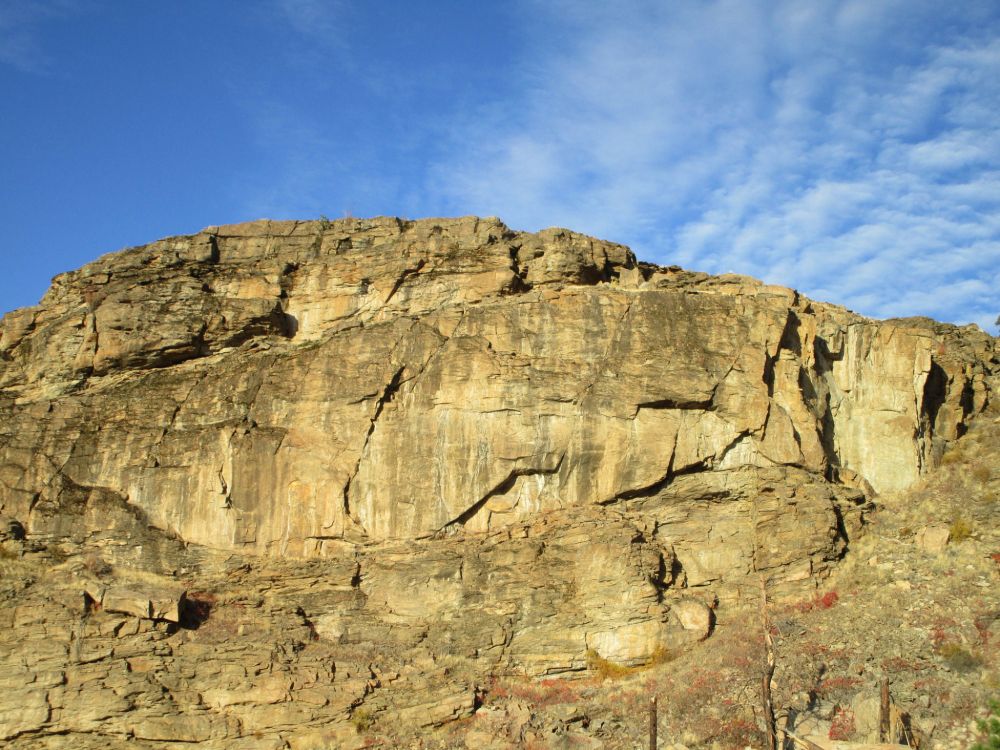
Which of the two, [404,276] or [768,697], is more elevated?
[404,276]

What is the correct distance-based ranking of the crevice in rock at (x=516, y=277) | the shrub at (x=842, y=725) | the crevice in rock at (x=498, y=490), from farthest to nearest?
1. the crevice in rock at (x=516, y=277)
2. the crevice in rock at (x=498, y=490)
3. the shrub at (x=842, y=725)

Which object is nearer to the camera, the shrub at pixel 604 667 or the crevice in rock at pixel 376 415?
the shrub at pixel 604 667

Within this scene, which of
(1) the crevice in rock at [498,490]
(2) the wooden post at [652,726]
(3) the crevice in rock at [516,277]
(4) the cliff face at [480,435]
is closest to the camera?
(2) the wooden post at [652,726]

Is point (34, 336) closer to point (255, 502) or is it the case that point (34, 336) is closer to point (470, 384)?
point (255, 502)

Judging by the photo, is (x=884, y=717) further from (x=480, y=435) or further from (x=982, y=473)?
(x=480, y=435)

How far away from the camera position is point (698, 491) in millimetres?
37219

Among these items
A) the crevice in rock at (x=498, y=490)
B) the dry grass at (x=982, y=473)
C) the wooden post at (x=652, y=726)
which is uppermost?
the dry grass at (x=982, y=473)

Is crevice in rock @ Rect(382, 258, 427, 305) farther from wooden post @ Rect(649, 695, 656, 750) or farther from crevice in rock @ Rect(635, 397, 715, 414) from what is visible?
wooden post @ Rect(649, 695, 656, 750)

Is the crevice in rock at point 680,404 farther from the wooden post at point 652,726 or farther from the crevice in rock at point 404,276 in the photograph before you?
the wooden post at point 652,726

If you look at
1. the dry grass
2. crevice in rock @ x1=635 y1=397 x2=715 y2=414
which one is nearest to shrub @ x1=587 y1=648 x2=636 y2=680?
crevice in rock @ x1=635 y1=397 x2=715 y2=414

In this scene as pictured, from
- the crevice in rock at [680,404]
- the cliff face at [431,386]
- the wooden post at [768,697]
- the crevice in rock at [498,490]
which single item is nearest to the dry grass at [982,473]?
the cliff face at [431,386]

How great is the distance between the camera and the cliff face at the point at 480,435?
35.6 m

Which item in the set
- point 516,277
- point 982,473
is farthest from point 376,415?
point 982,473

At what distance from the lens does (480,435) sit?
37500mm
